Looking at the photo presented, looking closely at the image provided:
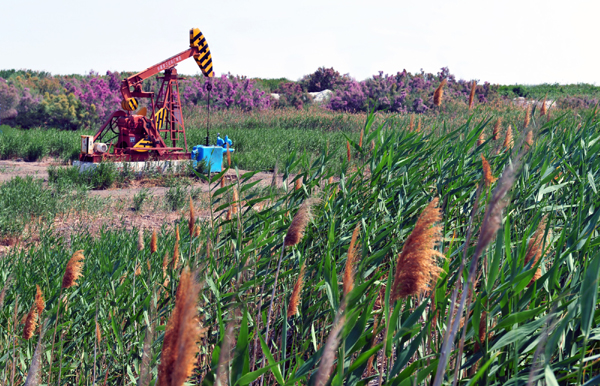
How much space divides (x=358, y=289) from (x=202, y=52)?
12.4m

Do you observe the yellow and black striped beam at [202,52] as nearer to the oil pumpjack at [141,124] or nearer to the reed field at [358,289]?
the oil pumpjack at [141,124]

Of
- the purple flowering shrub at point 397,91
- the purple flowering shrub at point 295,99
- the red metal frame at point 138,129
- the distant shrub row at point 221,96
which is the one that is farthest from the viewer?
the purple flowering shrub at point 295,99

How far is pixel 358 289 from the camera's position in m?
1.24

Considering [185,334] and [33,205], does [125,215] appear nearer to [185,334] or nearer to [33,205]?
[33,205]

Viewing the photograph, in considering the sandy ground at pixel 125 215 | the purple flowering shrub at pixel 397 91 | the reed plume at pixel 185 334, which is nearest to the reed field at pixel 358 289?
the reed plume at pixel 185 334

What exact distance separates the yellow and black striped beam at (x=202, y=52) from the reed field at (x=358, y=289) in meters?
8.75

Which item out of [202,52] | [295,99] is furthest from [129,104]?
[295,99]

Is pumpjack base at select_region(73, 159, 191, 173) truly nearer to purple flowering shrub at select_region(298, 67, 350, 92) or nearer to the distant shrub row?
the distant shrub row

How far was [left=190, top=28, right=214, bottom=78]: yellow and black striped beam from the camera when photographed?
12.4m

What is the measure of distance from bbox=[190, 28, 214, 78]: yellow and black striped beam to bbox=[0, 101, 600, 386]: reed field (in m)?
8.75

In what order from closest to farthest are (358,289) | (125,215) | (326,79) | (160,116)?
(358,289)
(125,215)
(160,116)
(326,79)

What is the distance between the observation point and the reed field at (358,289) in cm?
99

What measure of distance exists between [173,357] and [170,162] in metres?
12.1

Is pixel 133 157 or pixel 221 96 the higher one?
pixel 221 96
